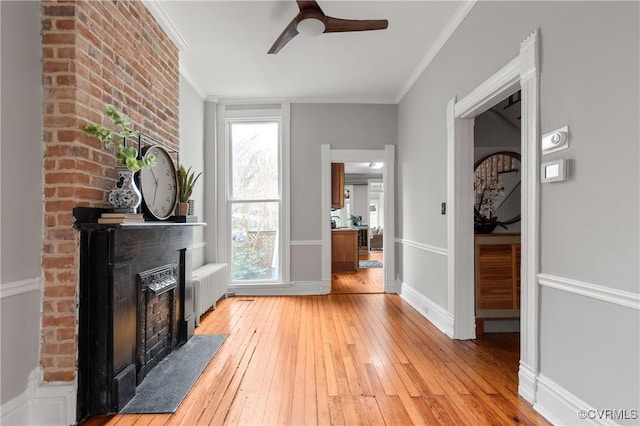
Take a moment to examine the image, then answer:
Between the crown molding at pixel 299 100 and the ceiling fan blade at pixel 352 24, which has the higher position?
the crown molding at pixel 299 100

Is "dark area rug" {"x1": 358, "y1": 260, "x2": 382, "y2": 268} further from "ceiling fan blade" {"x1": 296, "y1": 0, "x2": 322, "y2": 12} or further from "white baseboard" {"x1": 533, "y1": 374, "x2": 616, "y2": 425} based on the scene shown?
"ceiling fan blade" {"x1": 296, "y1": 0, "x2": 322, "y2": 12}

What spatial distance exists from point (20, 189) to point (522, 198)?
2887 millimetres

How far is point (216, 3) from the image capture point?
259cm

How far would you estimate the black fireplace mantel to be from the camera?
70.9 inches

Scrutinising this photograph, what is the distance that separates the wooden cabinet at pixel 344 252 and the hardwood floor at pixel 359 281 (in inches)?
7.5

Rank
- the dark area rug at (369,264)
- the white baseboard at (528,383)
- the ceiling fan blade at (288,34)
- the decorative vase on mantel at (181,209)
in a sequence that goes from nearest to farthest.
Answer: the white baseboard at (528,383), the ceiling fan blade at (288,34), the decorative vase on mantel at (181,209), the dark area rug at (369,264)

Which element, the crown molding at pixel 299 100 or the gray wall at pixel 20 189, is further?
the crown molding at pixel 299 100

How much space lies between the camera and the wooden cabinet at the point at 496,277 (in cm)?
297

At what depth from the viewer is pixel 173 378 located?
2209 millimetres

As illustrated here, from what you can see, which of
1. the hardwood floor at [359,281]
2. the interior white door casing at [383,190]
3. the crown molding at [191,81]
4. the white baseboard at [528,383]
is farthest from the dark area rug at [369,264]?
the white baseboard at [528,383]

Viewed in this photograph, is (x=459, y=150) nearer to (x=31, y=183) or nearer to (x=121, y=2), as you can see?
(x=121, y=2)

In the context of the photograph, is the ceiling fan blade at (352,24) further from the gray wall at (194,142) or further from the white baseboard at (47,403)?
the white baseboard at (47,403)

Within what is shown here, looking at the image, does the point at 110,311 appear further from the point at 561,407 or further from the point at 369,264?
the point at 369,264

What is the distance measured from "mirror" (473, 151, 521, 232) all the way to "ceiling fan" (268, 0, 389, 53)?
1.90 m
